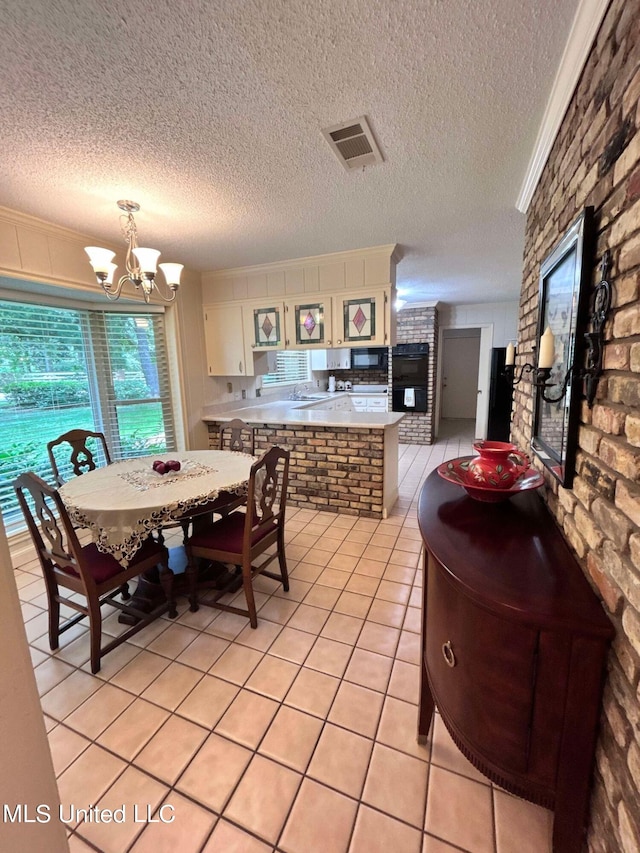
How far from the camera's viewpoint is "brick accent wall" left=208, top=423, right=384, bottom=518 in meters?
3.29

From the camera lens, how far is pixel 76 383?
3.22 m

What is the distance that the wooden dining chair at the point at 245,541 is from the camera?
194 centimetres

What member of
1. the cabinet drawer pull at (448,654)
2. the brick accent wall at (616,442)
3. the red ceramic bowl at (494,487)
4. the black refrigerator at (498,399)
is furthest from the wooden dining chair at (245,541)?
the black refrigerator at (498,399)

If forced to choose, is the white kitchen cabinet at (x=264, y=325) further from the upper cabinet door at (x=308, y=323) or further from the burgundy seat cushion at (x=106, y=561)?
the burgundy seat cushion at (x=106, y=561)

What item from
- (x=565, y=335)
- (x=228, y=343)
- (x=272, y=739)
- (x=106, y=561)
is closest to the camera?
(x=565, y=335)

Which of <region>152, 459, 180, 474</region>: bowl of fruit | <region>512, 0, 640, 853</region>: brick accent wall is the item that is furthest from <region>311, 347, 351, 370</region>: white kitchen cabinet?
<region>512, 0, 640, 853</region>: brick accent wall

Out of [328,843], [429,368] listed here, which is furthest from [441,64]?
[429,368]

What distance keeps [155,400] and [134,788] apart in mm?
3100

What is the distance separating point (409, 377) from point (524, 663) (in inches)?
219

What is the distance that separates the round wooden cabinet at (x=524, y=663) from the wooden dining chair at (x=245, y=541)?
42.7 inches

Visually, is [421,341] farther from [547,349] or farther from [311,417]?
[547,349]

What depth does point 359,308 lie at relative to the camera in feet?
10.8

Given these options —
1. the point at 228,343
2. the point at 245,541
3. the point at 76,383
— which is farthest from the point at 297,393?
the point at 245,541

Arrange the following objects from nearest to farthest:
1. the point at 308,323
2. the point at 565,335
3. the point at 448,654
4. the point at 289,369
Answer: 1. the point at 448,654
2. the point at 565,335
3. the point at 308,323
4. the point at 289,369
